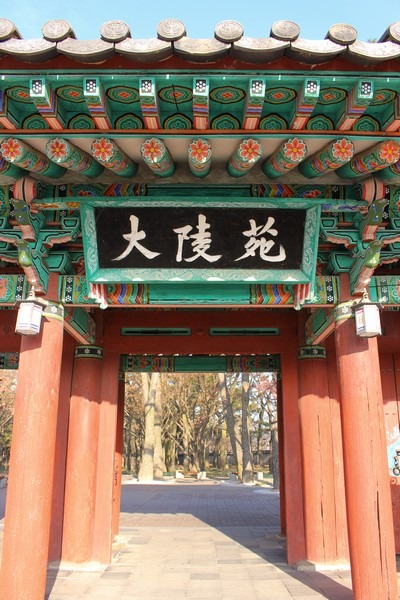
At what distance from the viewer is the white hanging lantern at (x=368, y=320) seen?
4.80m

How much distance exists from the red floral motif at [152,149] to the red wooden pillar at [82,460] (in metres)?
3.96

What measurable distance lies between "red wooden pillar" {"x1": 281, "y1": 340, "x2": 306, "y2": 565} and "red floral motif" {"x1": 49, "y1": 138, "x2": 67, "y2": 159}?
4825mm

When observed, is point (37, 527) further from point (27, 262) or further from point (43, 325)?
point (27, 262)

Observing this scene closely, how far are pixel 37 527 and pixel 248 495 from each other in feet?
54.5

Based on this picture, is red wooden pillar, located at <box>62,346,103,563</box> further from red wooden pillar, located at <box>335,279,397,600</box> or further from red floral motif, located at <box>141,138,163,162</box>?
red floral motif, located at <box>141,138,163,162</box>

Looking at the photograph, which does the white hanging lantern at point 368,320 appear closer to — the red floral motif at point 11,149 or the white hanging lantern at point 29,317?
the white hanging lantern at point 29,317

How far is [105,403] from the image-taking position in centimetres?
750

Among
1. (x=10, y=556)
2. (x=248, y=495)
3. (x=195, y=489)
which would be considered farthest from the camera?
(x=195, y=489)

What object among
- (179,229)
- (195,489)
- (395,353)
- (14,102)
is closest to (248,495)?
(195,489)

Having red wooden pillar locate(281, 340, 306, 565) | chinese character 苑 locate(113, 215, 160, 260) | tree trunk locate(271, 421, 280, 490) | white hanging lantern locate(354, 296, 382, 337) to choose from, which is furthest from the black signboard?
tree trunk locate(271, 421, 280, 490)

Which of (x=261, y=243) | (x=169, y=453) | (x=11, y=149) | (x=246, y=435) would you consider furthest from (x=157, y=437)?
(x=11, y=149)

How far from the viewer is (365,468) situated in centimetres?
471

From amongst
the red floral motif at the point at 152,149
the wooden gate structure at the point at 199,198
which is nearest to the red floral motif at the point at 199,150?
the wooden gate structure at the point at 199,198

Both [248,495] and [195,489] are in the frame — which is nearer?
[248,495]
